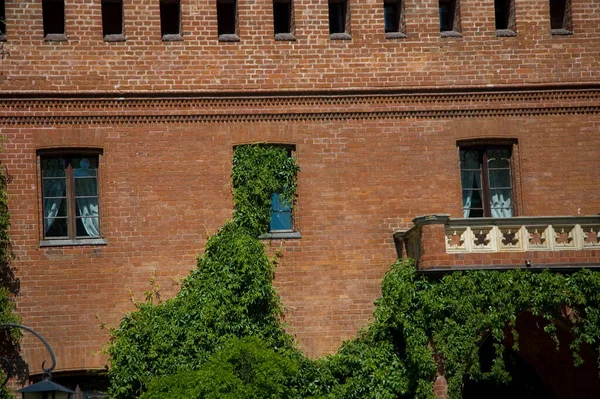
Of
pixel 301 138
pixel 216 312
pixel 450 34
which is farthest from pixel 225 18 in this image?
pixel 216 312

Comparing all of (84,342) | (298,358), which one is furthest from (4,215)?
(298,358)

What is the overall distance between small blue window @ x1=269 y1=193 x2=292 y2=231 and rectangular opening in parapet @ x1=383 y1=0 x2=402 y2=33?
13.6 ft

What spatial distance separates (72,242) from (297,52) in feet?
18.1

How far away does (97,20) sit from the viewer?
2270 cm

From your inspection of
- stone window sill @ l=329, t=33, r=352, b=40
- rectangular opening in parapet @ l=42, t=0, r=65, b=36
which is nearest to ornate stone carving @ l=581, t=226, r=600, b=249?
stone window sill @ l=329, t=33, r=352, b=40

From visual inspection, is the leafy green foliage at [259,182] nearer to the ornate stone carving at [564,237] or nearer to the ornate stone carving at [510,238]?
the ornate stone carving at [510,238]

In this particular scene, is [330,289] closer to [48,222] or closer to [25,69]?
[48,222]

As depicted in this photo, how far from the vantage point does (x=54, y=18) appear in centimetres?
2316

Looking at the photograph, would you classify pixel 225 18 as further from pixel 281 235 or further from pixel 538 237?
pixel 538 237

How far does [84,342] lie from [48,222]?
91.9 inches

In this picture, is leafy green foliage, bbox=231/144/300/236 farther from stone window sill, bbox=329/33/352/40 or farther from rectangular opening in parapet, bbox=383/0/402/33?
rectangular opening in parapet, bbox=383/0/402/33

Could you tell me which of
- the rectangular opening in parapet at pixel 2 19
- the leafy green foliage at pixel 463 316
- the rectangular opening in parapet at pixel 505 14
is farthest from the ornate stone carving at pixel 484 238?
the rectangular opening in parapet at pixel 2 19

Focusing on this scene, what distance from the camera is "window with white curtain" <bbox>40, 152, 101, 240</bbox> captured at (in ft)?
73.5

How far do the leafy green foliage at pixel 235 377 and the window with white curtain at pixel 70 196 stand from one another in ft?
11.6
